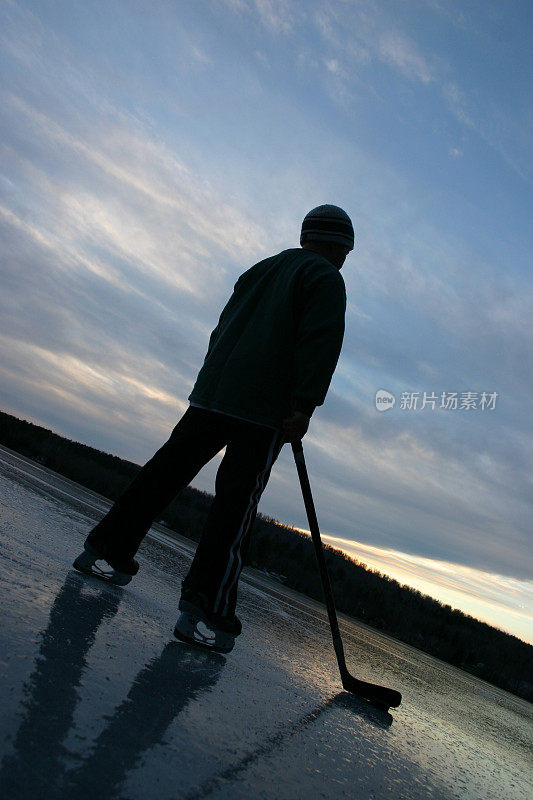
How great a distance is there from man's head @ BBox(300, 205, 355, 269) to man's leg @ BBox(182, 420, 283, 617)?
3.25 feet

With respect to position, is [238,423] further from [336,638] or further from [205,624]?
[336,638]

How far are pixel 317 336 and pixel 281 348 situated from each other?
0.58ft

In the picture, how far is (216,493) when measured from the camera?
2643mm

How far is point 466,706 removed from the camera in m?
3.82

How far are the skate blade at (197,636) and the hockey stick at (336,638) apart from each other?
20.2 inches

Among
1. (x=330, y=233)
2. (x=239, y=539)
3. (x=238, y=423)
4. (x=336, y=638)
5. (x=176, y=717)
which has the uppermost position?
(x=330, y=233)

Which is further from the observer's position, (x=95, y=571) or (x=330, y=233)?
(x=330, y=233)

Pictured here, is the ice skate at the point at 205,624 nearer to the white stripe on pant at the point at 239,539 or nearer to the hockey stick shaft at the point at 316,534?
the white stripe on pant at the point at 239,539

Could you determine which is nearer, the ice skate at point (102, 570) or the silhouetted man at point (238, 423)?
the silhouetted man at point (238, 423)

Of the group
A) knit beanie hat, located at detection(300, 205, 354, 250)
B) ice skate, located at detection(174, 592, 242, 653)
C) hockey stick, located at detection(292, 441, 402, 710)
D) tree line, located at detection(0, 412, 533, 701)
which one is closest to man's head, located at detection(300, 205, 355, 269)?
knit beanie hat, located at detection(300, 205, 354, 250)

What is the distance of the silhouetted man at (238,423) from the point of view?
2.57m

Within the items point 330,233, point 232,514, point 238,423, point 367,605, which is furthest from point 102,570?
point 367,605

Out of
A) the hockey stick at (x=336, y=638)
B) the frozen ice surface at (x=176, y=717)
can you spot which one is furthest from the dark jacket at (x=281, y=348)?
the frozen ice surface at (x=176, y=717)

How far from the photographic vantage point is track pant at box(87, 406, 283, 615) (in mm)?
2551
